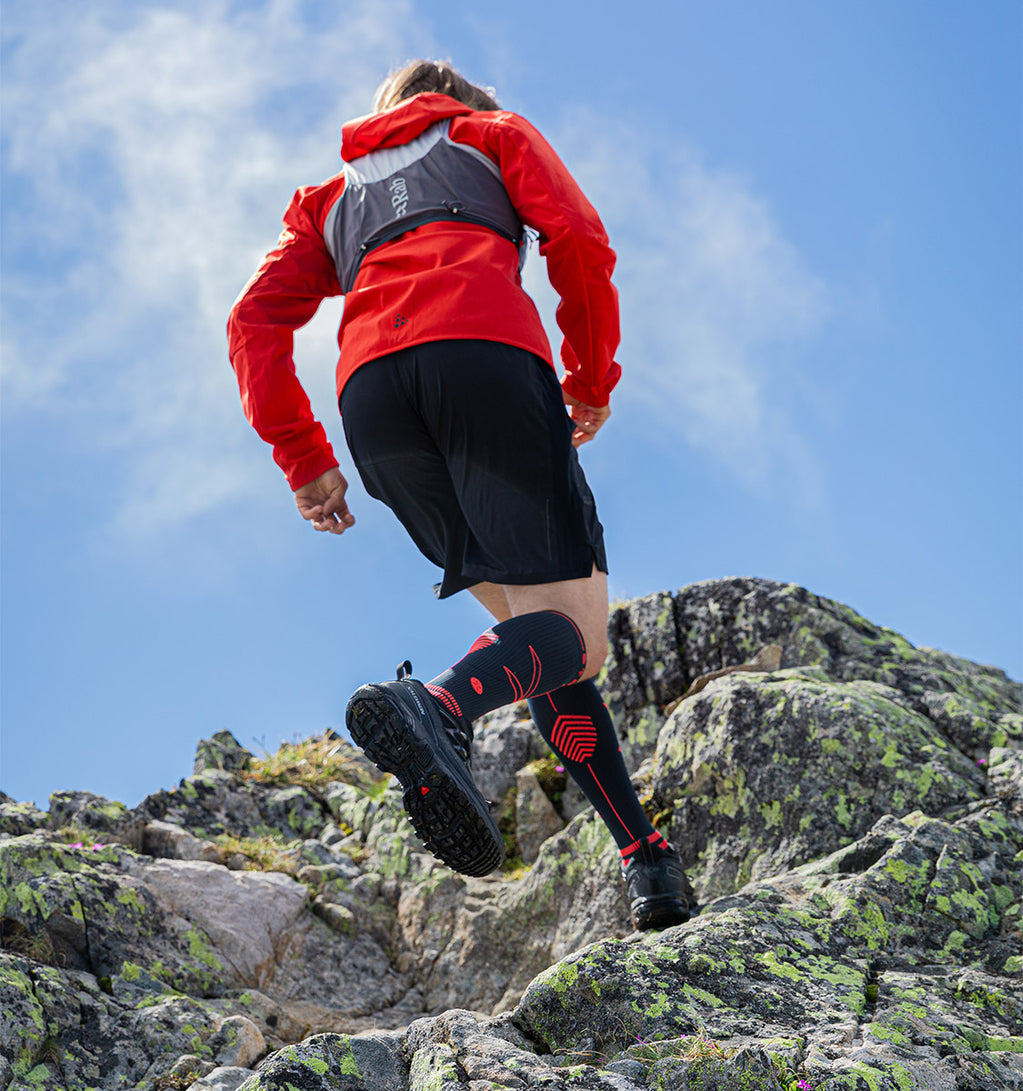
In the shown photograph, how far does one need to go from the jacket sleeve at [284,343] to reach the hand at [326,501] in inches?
1.6

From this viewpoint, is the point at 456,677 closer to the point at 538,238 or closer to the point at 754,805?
the point at 538,238

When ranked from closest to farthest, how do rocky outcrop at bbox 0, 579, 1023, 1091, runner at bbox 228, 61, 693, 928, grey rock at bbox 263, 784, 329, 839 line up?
rocky outcrop at bbox 0, 579, 1023, 1091 → runner at bbox 228, 61, 693, 928 → grey rock at bbox 263, 784, 329, 839

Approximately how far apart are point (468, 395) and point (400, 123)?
4.37ft

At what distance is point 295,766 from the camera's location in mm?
7531

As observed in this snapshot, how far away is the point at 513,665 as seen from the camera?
2.93 m

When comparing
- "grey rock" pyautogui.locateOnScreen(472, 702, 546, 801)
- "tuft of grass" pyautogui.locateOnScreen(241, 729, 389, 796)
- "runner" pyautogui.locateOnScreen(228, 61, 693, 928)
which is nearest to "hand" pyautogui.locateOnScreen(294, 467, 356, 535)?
"runner" pyautogui.locateOnScreen(228, 61, 693, 928)

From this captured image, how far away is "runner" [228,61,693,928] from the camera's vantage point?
3.07 metres

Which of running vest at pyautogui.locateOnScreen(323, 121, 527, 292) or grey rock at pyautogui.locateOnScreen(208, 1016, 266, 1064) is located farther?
running vest at pyautogui.locateOnScreen(323, 121, 527, 292)

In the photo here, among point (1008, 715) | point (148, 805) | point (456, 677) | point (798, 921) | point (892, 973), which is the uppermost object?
point (148, 805)

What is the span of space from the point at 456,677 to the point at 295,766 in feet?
16.9

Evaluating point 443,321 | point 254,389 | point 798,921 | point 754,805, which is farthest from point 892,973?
point 254,389

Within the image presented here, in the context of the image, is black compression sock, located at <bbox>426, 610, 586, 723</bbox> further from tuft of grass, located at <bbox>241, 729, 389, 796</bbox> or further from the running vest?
tuft of grass, located at <bbox>241, 729, 389, 796</bbox>

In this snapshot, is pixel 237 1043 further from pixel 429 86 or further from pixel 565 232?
pixel 429 86

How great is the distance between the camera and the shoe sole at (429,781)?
99.3 inches
